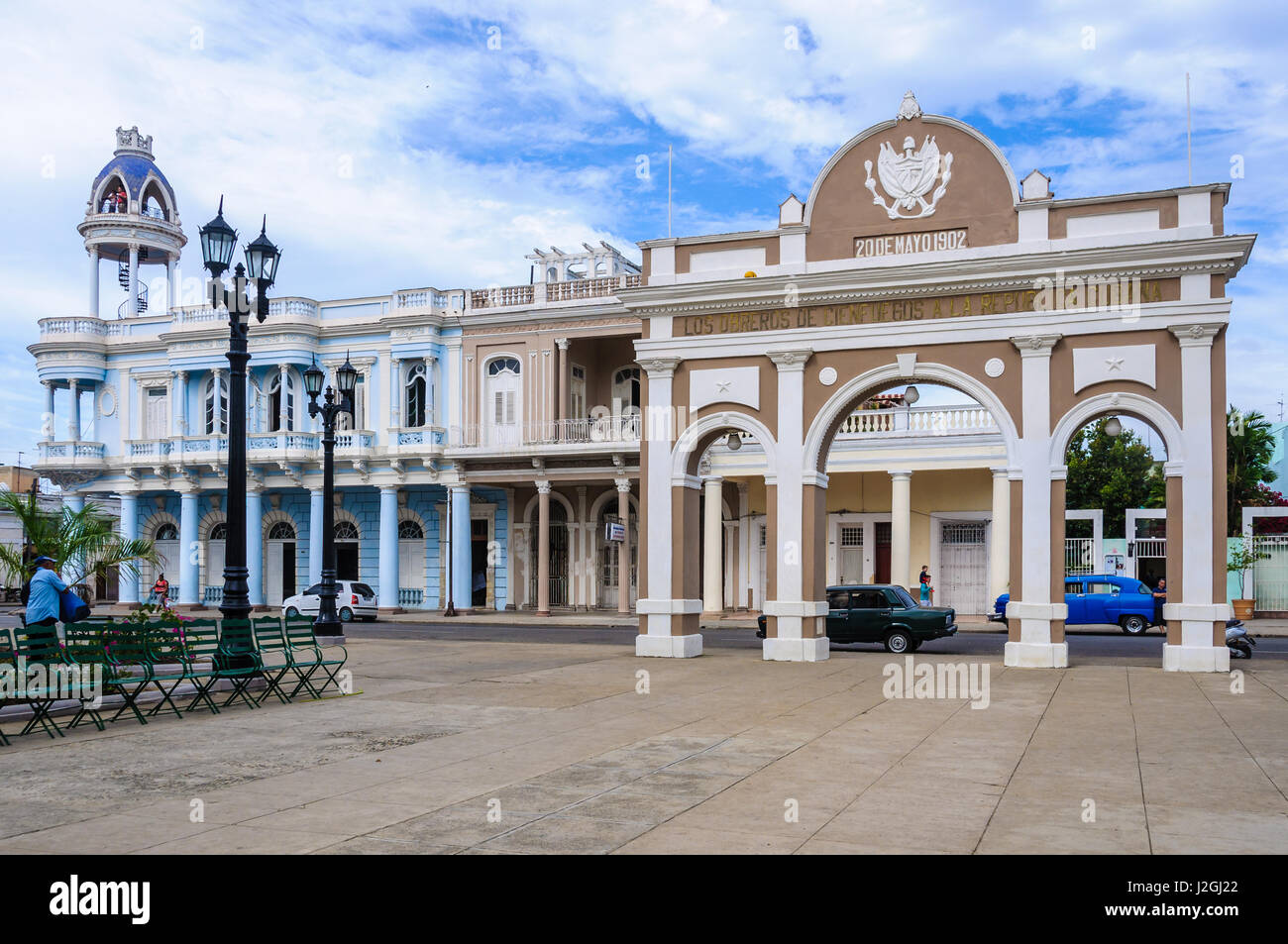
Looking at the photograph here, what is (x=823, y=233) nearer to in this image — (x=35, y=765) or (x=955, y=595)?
(x=35, y=765)

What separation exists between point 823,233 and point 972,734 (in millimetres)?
11209

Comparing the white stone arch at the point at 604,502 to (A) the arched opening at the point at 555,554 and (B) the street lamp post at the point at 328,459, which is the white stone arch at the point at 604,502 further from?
(B) the street lamp post at the point at 328,459

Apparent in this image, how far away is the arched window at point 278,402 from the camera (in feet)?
130

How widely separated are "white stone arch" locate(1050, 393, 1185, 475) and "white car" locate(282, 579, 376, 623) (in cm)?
2292

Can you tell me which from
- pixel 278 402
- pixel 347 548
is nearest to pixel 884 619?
pixel 347 548

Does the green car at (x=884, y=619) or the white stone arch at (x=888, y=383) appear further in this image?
the green car at (x=884, y=619)

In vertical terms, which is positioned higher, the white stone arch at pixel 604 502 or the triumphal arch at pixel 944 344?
the triumphal arch at pixel 944 344

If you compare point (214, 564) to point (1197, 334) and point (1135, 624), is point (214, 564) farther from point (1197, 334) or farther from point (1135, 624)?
point (1197, 334)

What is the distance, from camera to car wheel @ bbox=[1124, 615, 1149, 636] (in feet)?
94.7

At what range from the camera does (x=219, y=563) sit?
4266 centimetres

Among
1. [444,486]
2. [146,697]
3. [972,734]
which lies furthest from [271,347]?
[972,734]

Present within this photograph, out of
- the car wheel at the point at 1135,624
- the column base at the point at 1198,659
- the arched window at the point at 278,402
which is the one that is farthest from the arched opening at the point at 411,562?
the column base at the point at 1198,659

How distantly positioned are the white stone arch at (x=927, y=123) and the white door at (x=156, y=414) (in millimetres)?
30065
